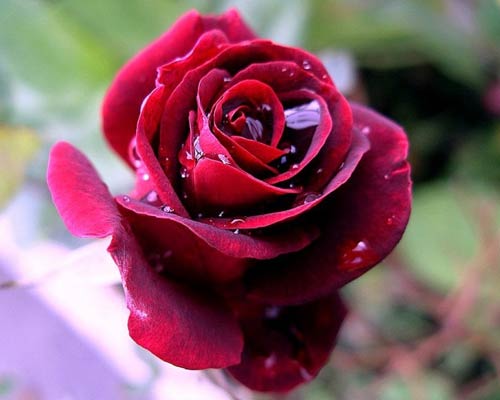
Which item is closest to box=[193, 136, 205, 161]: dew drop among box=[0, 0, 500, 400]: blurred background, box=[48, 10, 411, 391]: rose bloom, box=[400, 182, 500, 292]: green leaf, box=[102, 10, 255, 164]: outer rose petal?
box=[48, 10, 411, 391]: rose bloom

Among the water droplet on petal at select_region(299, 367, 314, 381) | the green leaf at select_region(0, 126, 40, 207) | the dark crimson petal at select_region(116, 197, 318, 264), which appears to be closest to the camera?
the dark crimson petal at select_region(116, 197, 318, 264)

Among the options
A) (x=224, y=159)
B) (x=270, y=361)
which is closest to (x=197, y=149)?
(x=224, y=159)

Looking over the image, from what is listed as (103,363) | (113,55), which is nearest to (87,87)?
(113,55)

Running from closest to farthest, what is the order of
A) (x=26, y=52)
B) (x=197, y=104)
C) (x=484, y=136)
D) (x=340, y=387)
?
1. (x=197, y=104)
2. (x=26, y=52)
3. (x=340, y=387)
4. (x=484, y=136)

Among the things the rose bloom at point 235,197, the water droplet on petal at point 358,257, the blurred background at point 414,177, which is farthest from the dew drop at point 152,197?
the blurred background at point 414,177

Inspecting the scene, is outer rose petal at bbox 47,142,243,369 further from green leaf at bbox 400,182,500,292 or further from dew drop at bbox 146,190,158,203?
green leaf at bbox 400,182,500,292

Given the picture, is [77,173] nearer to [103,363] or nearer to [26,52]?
[26,52]
